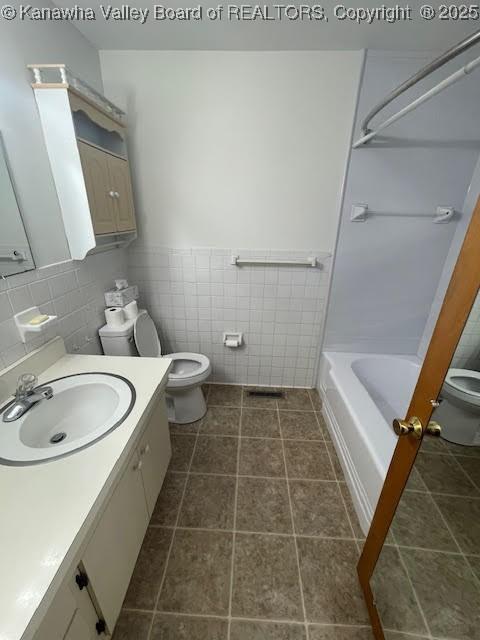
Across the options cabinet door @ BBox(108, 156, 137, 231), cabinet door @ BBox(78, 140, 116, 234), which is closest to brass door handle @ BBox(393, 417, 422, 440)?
cabinet door @ BBox(78, 140, 116, 234)

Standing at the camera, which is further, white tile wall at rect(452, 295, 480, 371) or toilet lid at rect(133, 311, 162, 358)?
toilet lid at rect(133, 311, 162, 358)

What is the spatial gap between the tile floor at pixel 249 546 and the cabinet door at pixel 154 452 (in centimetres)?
27

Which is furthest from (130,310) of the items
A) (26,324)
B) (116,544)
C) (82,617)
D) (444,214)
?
(444,214)

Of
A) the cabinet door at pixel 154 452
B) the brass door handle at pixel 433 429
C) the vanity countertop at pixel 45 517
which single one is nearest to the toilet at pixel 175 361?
the cabinet door at pixel 154 452

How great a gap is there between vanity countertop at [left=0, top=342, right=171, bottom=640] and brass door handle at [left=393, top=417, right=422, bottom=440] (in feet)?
2.72

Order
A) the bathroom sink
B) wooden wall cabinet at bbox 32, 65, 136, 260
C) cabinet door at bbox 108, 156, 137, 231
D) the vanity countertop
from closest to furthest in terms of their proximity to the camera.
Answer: the vanity countertop
the bathroom sink
wooden wall cabinet at bbox 32, 65, 136, 260
cabinet door at bbox 108, 156, 137, 231

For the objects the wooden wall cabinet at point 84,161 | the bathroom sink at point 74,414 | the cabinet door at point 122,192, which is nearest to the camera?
the bathroom sink at point 74,414

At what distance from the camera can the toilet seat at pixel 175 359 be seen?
5.55ft

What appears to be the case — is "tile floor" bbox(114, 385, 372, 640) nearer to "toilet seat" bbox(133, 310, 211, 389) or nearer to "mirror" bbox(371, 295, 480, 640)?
"mirror" bbox(371, 295, 480, 640)

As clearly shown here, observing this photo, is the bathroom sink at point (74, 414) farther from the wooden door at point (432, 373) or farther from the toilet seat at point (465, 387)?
the toilet seat at point (465, 387)

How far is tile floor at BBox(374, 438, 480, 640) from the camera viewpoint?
2.90 feet

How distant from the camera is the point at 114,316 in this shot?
5.28 ft

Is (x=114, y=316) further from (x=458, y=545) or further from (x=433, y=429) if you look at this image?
(x=458, y=545)

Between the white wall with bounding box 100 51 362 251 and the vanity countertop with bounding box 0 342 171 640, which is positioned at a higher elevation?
the white wall with bounding box 100 51 362 251
